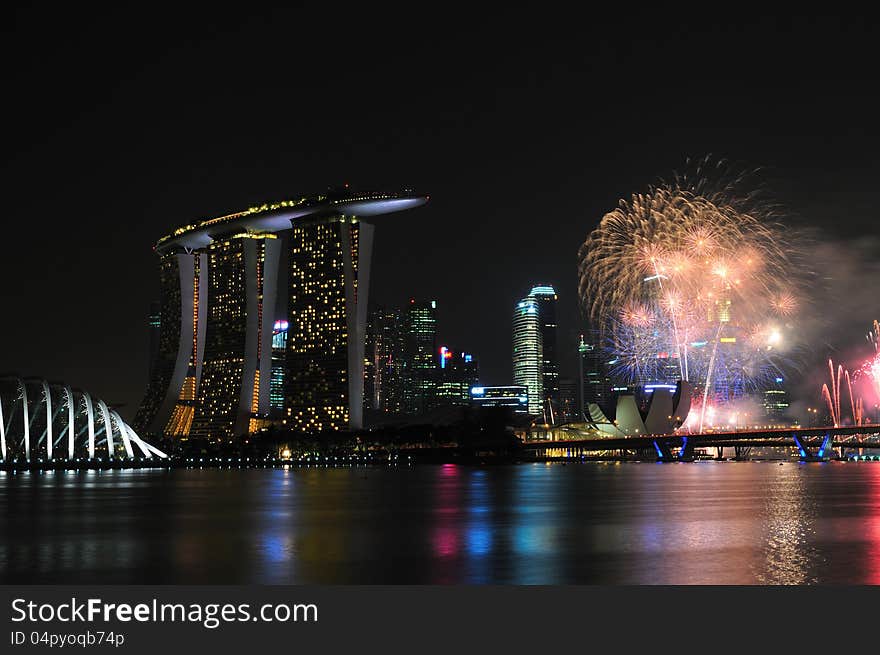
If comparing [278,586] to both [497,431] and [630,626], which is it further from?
[497,431]

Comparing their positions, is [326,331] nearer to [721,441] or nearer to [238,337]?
[238,337]

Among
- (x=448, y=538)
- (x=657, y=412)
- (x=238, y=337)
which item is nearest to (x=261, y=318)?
(x=238, y=337)

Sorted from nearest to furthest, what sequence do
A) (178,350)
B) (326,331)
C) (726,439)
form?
1. (726,439)
2. (326,331)
3. (178,350)

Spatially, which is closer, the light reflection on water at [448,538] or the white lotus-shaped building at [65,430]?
the light reflection on water at [448,538]

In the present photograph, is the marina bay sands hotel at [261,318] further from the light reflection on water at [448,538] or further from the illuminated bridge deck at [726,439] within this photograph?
the light reflection on water at [448,538]

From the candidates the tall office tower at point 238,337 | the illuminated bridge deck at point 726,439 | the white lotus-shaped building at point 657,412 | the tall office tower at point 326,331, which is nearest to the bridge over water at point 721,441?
the illuminated bridge deck at point 726,439

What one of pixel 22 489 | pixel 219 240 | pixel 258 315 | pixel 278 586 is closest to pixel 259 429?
pixel 258 315
